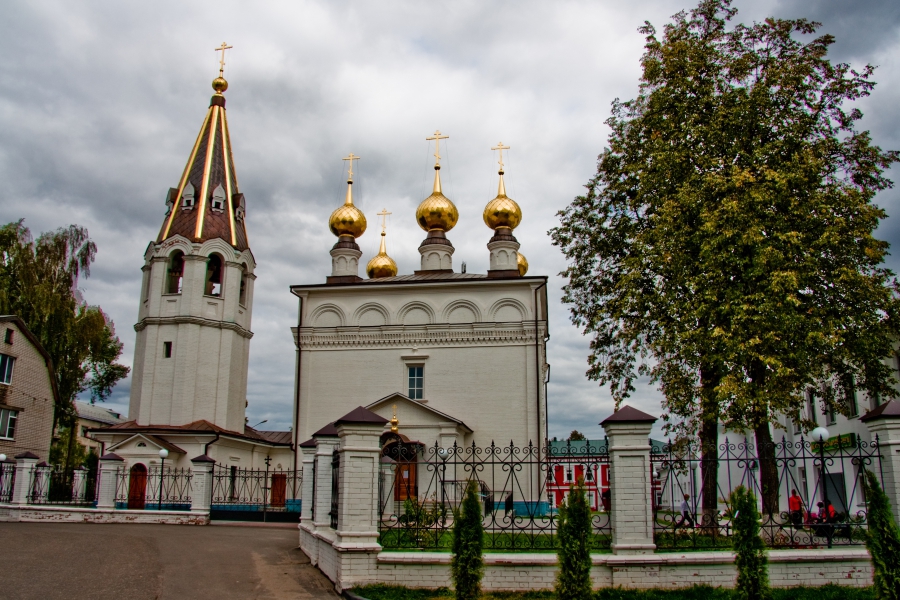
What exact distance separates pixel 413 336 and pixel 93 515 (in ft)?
34.0

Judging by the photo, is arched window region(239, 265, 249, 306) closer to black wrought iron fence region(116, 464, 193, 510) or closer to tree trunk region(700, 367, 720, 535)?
black wrought iron fence region(116, 464, 193, 510)

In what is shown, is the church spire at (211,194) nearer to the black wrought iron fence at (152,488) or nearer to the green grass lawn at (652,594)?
the black wrought iron fence at (152,488)

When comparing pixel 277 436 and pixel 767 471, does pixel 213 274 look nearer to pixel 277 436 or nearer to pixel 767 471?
pixel 277 436

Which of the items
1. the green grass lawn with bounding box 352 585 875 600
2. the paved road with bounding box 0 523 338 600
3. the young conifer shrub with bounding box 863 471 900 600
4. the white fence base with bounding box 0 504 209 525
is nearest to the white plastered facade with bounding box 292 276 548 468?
the white fence base with bounding box 0 504 209 525

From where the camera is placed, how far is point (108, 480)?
18.0 meters

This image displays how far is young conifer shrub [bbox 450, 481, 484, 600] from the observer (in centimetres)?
707

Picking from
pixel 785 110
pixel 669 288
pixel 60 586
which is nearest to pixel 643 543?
pixel 669 288

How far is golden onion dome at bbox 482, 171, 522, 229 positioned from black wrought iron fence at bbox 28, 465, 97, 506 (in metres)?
15.5

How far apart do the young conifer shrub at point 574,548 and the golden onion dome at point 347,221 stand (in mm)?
21213

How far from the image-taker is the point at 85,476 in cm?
1953

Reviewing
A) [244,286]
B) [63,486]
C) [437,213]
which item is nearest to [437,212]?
[437,213]

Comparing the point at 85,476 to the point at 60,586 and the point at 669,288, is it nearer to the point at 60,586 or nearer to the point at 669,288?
the point at 60,586

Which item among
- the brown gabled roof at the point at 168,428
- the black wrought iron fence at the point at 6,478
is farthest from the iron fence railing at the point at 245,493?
the black wrought iron fence at the point at 6,478

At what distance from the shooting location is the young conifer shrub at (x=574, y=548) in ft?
22.1
